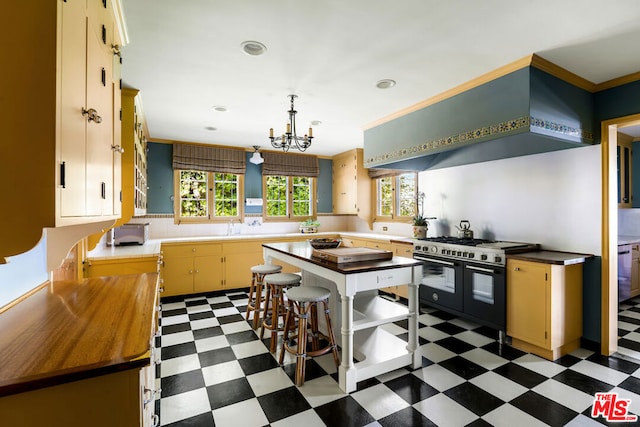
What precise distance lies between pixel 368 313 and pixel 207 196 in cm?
A: 368

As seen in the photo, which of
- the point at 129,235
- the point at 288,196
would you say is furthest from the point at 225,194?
the point at 129,235

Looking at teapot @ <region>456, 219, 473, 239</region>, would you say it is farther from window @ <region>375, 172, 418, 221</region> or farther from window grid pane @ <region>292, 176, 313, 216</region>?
window grid pane @ <region>292, 176, 313, 216</region>

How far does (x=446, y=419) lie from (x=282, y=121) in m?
3.47

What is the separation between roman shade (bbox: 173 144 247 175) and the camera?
5.01 m

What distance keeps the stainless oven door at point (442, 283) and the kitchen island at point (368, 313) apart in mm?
748

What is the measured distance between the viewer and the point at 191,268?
14.7 ft

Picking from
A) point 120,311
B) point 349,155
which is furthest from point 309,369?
point 349,155

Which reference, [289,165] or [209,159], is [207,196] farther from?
[289,165]

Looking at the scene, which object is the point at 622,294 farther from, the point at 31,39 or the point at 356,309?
the point at 31,39

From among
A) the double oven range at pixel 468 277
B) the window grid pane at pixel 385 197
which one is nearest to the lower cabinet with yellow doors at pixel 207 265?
the window grid pane at pixel 385 197

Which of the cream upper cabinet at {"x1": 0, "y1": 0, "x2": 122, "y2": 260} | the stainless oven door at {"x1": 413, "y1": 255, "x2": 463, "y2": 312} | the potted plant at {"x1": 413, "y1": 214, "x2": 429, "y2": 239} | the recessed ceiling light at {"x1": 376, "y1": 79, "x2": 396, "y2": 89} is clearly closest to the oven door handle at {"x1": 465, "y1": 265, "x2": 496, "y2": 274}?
the stainless oven door at {"x1": 413, "y1": 255, "x2": 463, "y2": 312}

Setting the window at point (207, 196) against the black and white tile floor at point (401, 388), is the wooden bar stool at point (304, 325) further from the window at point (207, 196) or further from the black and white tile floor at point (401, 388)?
the window at point (207, 196)

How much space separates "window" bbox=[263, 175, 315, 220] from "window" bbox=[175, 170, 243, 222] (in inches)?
22.1

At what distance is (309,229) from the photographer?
233 inches
